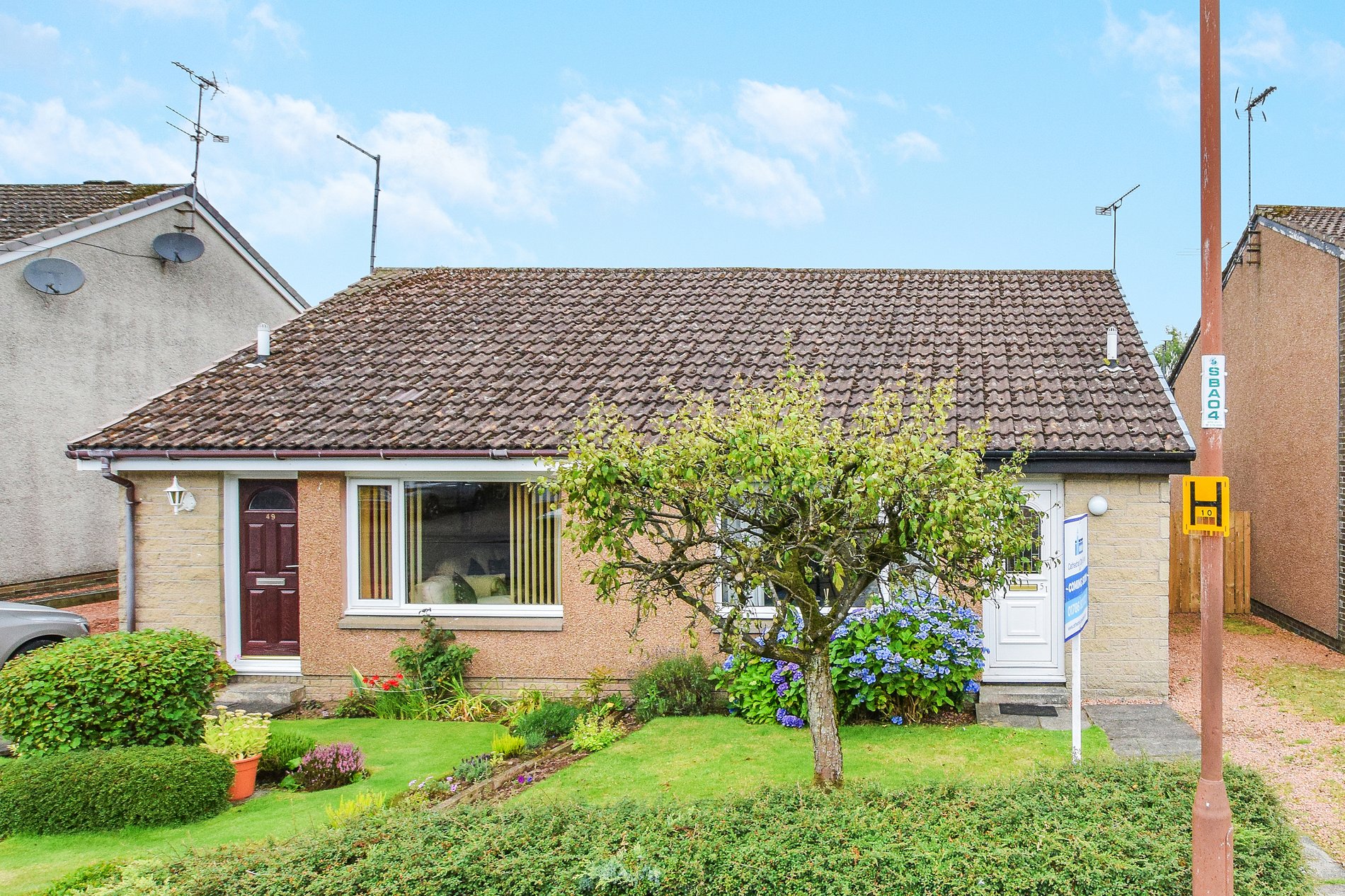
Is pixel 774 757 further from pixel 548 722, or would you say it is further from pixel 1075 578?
pixel 1075 578

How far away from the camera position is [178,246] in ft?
53.4

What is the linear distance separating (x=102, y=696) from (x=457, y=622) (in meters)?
3.83

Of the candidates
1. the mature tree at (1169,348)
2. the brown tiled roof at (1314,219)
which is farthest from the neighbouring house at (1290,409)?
the mature tree at (1169,348)

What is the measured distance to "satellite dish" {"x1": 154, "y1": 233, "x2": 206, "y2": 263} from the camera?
16203 millimetres

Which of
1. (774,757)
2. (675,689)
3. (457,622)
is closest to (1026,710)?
(774,757)

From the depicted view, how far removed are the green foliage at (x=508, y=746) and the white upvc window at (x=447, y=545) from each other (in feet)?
7.39

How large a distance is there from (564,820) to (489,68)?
1185 centimetres

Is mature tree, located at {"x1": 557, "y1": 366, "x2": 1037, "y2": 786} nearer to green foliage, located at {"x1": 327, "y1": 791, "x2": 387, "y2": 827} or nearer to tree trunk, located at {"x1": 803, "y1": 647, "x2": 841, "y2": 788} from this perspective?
tree trunk, located at {"x1": 803, "y1": 647, "x2": 841, "y2": 788}

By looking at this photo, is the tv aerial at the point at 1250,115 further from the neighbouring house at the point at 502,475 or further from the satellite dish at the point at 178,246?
the satellite dish at the point at 178,246

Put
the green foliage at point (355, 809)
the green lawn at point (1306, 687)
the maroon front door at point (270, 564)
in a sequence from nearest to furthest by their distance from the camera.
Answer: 1. the green foliage at point (355, 809)
2. the green lawn at point (1306, 687)
3. the maroon front door at point (270, 564)

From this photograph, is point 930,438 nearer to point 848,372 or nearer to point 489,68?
point 848,372

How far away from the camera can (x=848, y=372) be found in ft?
36.6

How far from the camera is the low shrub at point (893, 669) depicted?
8648mm

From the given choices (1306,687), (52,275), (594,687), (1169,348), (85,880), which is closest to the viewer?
(85,880)
